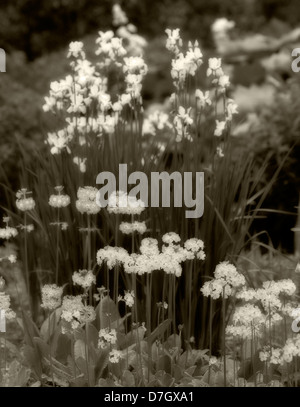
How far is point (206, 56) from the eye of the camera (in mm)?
10172

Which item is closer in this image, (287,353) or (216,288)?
(287,353)

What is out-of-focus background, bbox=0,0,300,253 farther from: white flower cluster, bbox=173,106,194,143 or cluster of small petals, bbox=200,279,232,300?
cluster of small petals, bbox=200,279,232,300

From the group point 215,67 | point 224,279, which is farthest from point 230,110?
point 224,279

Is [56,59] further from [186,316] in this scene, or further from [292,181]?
[186,316]

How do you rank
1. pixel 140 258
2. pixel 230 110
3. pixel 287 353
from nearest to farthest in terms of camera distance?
pixel 287 353 → pixel 140 258 → pixel 230 110

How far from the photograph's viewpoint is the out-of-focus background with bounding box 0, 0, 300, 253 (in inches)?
228

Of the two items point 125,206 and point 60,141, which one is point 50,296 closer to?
point 125,206

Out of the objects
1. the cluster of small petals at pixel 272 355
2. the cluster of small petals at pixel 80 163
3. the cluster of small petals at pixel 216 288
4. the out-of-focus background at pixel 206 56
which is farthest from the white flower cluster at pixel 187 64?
the cluster of small petals at pixel 272 355

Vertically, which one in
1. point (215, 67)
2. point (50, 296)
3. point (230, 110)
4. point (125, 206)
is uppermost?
point (215, 67)

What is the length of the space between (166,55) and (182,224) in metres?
5.51

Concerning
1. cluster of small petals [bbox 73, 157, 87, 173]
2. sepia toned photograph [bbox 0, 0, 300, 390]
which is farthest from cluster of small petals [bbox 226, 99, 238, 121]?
cluster of small petals [bbox 73, 157, 87, 173]

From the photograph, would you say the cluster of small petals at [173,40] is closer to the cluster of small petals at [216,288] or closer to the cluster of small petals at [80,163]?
the cluster of small petals at [80,163]

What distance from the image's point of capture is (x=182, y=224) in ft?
12.1
